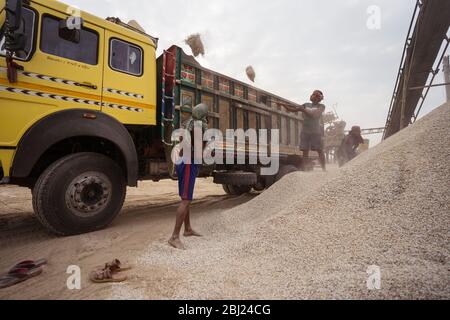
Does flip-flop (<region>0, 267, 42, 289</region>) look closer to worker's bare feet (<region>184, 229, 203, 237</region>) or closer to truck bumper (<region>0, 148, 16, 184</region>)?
truck bumper (<region>0, 148, 16, 184</region>)

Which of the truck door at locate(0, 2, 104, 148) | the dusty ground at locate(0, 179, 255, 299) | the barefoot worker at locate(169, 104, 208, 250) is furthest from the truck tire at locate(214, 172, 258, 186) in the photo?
the truck door at locate(0, 2, 104, 148)

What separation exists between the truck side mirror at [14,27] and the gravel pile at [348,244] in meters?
2.54

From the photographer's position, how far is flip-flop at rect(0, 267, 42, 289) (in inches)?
76.6

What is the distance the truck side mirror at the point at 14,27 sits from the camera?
2436 mm

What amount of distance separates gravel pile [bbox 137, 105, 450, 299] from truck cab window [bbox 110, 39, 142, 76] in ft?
8.66

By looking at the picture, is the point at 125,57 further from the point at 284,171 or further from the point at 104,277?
the point at 284,171

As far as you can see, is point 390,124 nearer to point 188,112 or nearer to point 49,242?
point 188,112

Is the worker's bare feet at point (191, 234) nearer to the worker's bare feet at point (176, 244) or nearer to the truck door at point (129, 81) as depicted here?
the worker's bare feet at point (176, 244)

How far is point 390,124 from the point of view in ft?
29.1

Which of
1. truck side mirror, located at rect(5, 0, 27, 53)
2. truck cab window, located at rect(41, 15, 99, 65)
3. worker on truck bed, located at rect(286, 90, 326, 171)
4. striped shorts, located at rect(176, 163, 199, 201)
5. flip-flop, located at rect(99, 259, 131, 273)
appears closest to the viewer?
flip-flop, located at rect(99, 259, 131, 273)

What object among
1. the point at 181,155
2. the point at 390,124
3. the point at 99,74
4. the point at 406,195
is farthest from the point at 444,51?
the point at 99,74

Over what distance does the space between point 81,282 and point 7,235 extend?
2.13 metres

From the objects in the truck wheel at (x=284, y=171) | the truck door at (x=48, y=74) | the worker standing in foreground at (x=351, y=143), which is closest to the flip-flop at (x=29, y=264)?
the truck door at (x=48, y=74)

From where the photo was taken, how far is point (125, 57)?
146 inches
